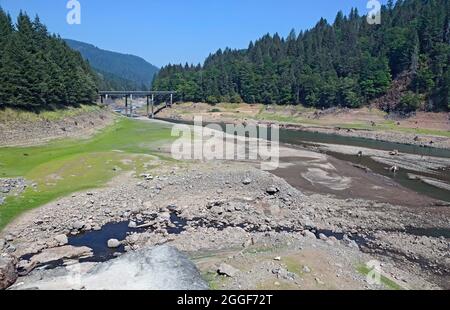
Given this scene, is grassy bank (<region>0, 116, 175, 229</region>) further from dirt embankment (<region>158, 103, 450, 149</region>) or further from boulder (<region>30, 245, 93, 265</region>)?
dirt embankment (<region>158, 103, 450, 149</region>)

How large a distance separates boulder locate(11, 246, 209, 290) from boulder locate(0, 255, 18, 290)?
0.55 metres

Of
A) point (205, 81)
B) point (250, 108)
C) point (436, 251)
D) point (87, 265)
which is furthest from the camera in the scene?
point (205, 81)

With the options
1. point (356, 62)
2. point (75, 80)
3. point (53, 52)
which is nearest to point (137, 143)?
point (75, 80)

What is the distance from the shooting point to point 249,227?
27.0 meters

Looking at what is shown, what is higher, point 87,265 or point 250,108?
point 250,108

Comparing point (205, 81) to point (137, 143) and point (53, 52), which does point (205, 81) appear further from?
point (137, 143)

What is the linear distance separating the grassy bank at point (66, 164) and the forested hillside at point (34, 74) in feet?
31.5

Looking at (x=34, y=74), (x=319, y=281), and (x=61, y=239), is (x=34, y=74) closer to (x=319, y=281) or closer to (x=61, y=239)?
(x=61, y=239)

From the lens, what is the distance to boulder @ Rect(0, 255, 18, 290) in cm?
1755

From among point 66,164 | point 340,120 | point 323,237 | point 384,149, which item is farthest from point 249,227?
point 340,120

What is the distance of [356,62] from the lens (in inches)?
4833

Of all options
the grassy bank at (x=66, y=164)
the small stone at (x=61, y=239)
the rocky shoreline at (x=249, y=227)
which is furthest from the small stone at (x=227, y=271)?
the grassy bank at (x=66, y=164)
